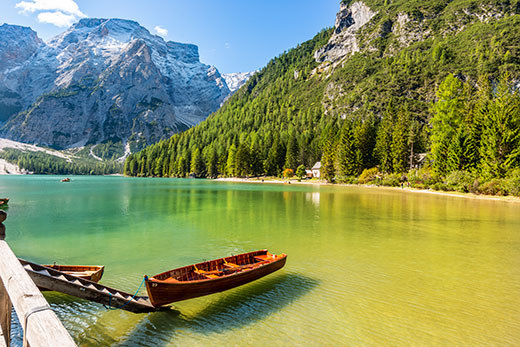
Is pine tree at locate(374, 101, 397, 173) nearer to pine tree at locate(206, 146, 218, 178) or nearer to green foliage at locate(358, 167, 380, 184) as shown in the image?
green foliage at locate(358, 167, 380, 184)

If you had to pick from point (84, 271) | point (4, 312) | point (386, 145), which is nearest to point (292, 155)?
point (386, 145)

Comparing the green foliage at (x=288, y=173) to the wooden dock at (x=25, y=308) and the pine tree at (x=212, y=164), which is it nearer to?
the pine tree at (x=212, y=164)

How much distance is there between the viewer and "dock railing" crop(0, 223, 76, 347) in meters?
2.44

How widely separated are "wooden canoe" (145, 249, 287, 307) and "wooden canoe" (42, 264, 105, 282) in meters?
3.00

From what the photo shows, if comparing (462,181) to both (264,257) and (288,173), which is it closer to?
(264,257)

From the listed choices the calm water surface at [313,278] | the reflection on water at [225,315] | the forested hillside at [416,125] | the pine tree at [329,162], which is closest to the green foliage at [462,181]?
the forested hillside at [416,125]

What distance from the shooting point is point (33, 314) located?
8.93ft

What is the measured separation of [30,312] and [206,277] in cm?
910

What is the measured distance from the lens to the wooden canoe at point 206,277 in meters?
9.75

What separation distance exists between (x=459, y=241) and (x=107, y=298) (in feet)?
74.2

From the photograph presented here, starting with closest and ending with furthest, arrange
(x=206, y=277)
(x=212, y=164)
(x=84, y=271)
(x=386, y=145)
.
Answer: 1. (x=206, y=277)
2. (x=84, y=271)
3. (x=386, y=145)
4. (x=212, y=164)

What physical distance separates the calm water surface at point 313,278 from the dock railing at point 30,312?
5936 mm

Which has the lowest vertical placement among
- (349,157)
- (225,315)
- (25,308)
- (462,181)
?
(225,315)

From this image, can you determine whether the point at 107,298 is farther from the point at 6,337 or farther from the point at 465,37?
the point at 465,37
